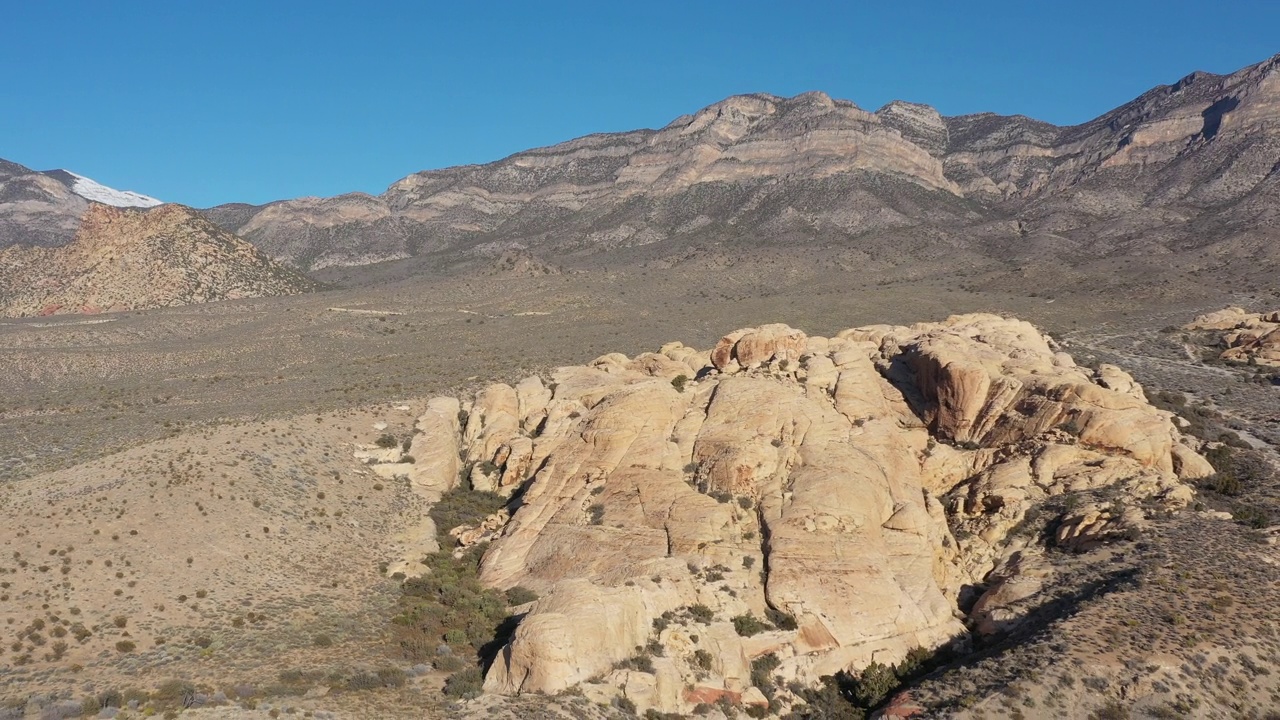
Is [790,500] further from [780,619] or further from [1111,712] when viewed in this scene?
[1111,712]

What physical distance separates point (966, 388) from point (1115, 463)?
19.2 ft

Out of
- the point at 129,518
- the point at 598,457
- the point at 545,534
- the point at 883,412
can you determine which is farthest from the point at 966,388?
the point at 129,518

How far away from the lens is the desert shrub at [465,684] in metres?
20.6

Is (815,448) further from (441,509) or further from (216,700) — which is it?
(216,700)

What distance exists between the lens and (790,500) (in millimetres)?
27094

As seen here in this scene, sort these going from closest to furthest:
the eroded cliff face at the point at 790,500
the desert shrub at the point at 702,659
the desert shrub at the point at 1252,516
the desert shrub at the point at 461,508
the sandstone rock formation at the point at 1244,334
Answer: the desert shrub at the point at 702,659 < the eroded cliff face at the point at 790,500 < the desert shrub at the point at 1252,516 < the desert shrub at the point at 461,508 < the sandstone rock formation at the point at 1244,334

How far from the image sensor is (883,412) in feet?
108

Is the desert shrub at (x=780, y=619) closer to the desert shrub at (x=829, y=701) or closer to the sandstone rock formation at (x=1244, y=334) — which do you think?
the desert shrub at (x=829, y=701)

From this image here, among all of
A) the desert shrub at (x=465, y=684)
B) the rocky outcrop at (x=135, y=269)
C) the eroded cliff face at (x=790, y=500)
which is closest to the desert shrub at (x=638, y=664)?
the eroded cliff face at (x=790, y=500)

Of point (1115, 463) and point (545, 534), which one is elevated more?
point (1115, 463)

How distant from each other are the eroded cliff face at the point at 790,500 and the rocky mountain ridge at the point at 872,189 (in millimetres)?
81038

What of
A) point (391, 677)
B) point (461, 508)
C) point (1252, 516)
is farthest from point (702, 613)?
point (1252, 516)

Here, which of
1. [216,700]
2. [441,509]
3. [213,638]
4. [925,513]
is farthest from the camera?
[441,509]

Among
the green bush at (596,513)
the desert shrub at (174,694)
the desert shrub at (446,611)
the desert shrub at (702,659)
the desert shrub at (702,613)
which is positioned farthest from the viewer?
the green bush at (596,513)
